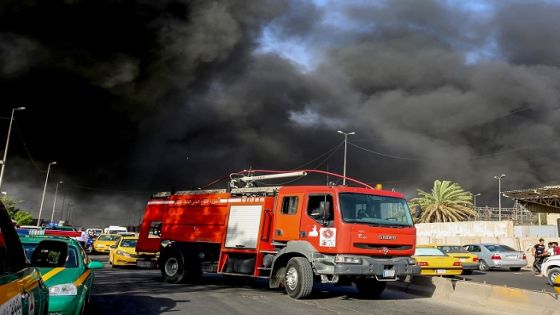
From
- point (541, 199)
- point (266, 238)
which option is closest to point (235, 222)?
point (266, 238)

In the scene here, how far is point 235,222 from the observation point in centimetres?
1288

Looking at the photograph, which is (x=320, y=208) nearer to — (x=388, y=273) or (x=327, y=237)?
(x=327, y=237)

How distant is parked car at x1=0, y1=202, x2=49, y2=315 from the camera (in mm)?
3013

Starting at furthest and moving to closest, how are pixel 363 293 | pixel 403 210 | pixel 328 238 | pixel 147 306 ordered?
pixel 363 293 → pixel 403 210 → pixel 328 238 → pixel 147 306

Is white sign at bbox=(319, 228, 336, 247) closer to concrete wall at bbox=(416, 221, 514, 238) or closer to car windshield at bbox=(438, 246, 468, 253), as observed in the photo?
car windshield at bbox=(438, 246, 468, 253)

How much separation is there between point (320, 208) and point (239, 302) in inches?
106

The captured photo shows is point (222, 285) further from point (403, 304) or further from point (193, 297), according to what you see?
point (403, 304)

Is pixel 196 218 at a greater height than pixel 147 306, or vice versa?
pixel 196 218

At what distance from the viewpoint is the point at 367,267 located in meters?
10.2

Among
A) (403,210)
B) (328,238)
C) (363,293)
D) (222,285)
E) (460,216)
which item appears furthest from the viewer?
(460,216)

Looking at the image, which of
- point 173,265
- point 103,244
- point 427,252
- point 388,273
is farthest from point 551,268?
point 103,244

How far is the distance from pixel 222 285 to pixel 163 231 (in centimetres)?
268

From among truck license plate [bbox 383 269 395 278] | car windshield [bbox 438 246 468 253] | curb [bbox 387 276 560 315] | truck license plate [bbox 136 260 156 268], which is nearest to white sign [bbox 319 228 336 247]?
truck license plate [bbox 383 269 395 278]

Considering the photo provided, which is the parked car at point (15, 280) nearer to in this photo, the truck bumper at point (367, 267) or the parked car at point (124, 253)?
the truck bumper at point (367, 267)
